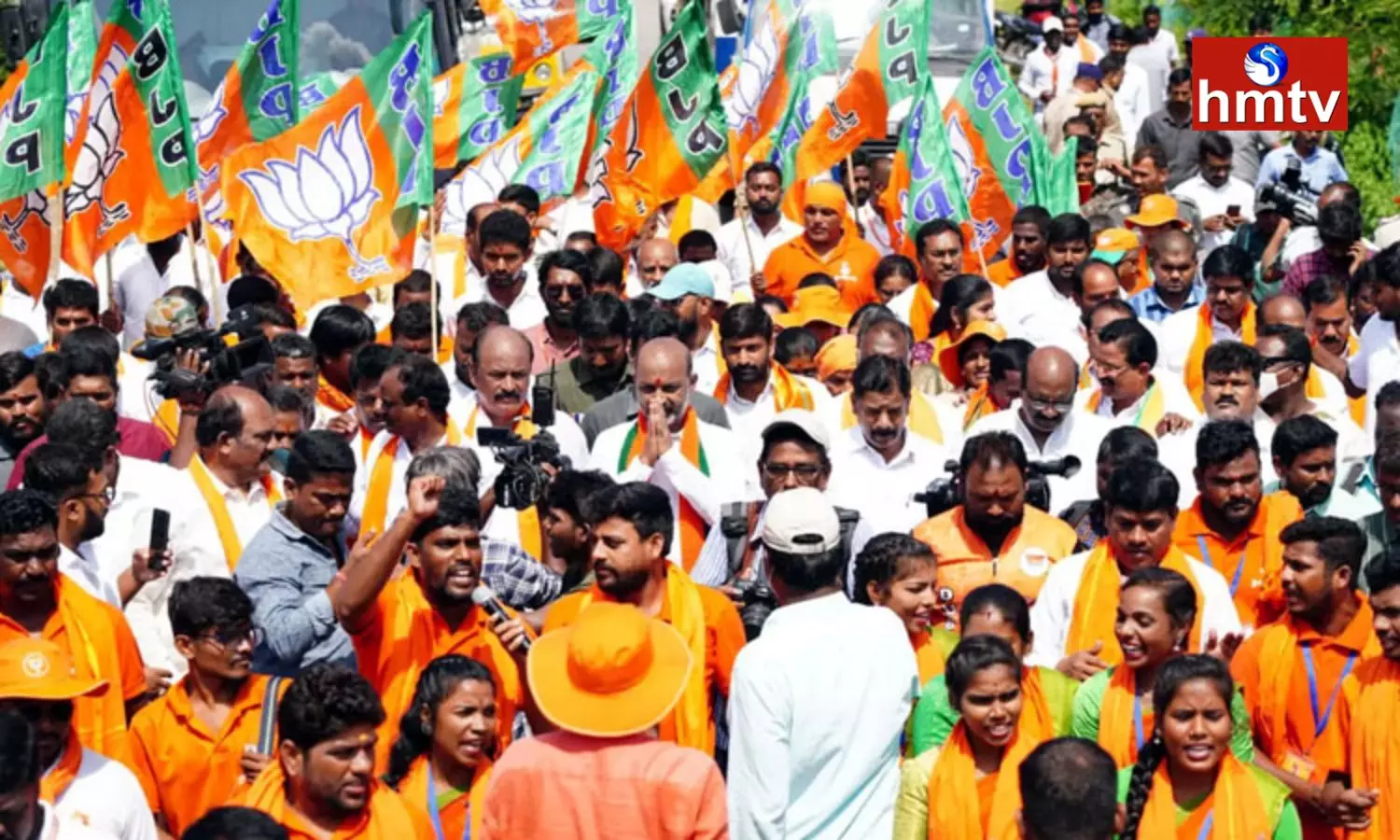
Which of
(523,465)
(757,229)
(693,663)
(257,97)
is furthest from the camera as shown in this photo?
(757,229)

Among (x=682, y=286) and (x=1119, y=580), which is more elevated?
(x=682, y=286)

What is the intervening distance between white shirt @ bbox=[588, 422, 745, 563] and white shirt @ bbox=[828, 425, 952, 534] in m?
0.36

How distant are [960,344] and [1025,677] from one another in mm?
3965

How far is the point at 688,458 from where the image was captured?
28.7 feet

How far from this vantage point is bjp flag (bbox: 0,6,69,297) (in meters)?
11.2

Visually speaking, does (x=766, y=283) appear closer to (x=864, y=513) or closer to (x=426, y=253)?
(x=426, y=253)

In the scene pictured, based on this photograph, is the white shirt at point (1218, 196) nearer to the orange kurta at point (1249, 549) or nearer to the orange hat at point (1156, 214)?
the orange hat at point (1156, 214)

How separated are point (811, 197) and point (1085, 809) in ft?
24.3

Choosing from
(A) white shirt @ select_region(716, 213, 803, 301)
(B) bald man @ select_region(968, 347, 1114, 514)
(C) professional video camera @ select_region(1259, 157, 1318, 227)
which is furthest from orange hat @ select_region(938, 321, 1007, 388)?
(C) professional video camera @ select_region(1259, 157, 1318, 227)

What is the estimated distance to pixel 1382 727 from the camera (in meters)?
7.03

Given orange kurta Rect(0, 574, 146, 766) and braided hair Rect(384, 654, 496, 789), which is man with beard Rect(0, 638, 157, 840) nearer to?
orange kurta Rect(0, 574, 146, 766)

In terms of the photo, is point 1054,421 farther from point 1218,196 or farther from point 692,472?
point 1218,196

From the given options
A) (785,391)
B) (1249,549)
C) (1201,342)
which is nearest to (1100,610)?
(1249,549)

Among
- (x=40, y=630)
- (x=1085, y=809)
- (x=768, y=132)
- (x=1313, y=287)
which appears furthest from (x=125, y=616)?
(x=768, y=132)
